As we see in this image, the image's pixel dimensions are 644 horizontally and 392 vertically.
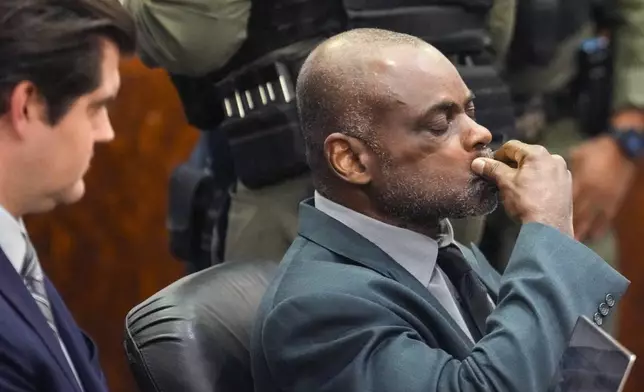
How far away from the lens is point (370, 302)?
108 centimetres

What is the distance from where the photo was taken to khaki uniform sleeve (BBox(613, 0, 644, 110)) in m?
2.09

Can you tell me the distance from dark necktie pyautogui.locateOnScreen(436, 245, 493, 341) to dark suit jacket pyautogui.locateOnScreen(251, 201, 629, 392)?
2.9 inches

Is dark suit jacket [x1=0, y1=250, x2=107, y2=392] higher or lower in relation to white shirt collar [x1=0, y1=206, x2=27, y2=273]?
lower

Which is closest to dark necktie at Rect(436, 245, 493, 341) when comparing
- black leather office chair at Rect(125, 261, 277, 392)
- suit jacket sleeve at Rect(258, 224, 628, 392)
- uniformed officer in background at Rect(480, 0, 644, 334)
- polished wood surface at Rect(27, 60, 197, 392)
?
suit jacket sleeve at Rect(258, 224, 628, 392)

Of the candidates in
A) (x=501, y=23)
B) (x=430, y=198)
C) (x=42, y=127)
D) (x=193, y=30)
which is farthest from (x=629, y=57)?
(x=42, y=127)

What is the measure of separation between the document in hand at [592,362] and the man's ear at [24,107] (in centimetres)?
60

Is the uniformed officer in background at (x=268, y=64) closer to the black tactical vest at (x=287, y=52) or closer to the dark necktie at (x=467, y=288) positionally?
the black tactical vest at (x=287, y=52)

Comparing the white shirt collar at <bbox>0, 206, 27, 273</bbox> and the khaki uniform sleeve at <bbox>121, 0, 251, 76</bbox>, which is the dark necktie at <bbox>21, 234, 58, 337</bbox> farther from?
the khaki uniform sleeve at <bbox>121, 0, 251, 76</bbox>

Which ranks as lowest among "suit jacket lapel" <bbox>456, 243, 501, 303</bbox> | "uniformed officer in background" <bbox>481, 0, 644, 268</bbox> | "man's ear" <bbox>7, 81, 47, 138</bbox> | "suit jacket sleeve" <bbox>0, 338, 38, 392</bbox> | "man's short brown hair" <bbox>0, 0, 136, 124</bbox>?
"uniformed officer in background" <bbox>481, 0, 644, 268</bbox>

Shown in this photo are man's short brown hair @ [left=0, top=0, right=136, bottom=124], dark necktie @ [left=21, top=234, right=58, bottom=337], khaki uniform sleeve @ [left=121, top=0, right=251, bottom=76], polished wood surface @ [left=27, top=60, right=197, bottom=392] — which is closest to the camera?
man's short brown hair @ [left=0, top=0, right=136, bottom=124]

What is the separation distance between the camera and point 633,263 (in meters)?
2.71

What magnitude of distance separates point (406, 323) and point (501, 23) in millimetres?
939

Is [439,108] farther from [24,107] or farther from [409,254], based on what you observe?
[24,107]

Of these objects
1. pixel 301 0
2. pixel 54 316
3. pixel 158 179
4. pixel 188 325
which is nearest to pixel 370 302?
pixel 188 325
